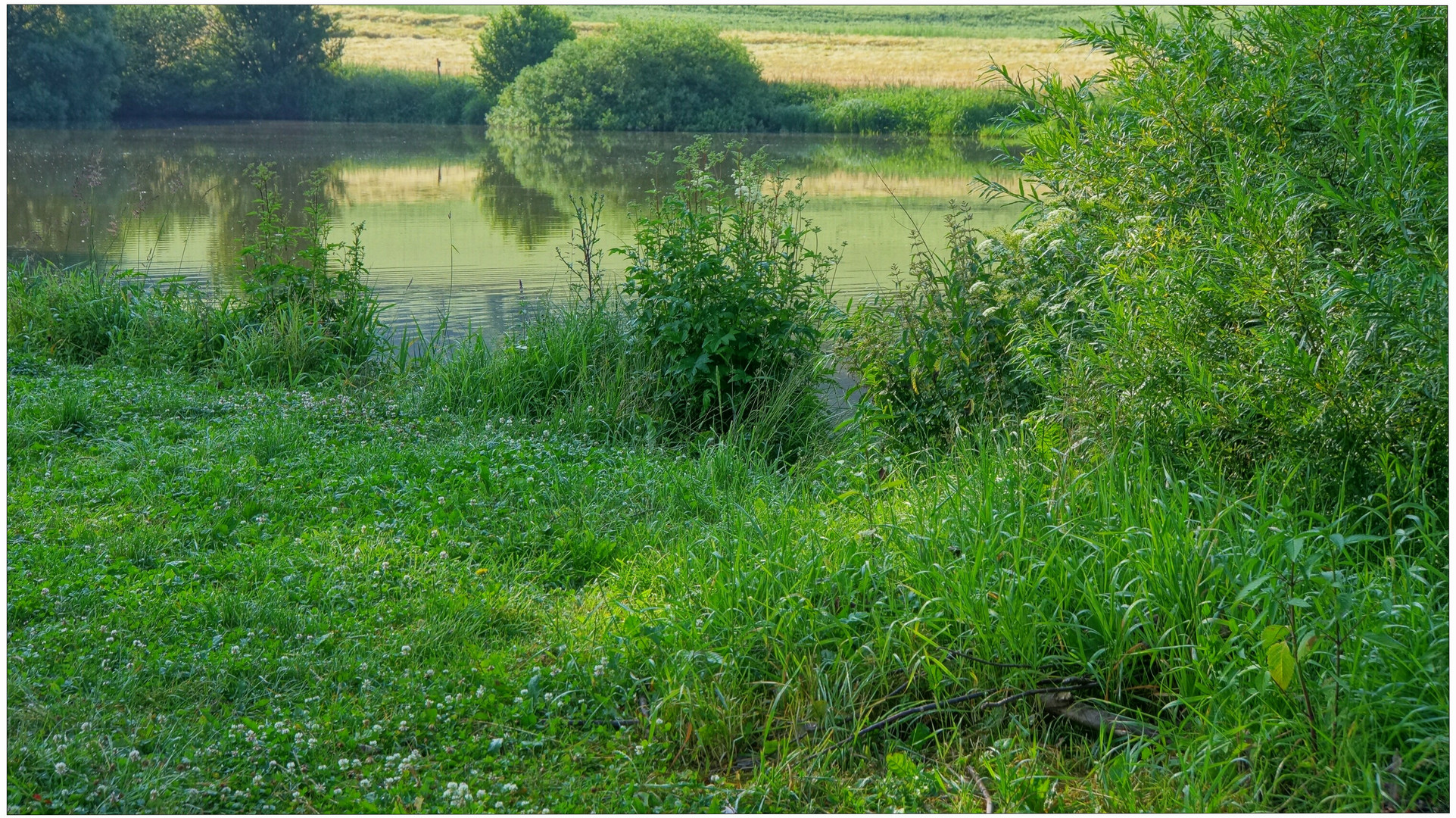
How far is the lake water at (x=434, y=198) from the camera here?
11.2 meters

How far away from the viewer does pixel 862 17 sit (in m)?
36.1

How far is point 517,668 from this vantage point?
127 inches

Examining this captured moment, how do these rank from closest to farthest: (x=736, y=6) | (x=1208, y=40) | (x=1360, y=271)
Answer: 1. (x=1360, y=271)
2. (x=1208, y=40)
3. (x=736, y=6)

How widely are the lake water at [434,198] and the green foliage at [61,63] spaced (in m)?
1.53

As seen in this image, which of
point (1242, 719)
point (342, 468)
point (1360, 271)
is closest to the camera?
point (1242, 719)

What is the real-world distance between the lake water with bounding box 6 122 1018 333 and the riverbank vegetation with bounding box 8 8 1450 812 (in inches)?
67.2

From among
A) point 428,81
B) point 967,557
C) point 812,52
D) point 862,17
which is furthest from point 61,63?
point 967,557

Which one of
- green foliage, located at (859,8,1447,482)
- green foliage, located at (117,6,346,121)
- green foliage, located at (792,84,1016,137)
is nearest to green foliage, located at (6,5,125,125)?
green foliage, located at (117,6,346,121)

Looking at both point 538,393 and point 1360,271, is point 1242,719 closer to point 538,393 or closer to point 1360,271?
point 1360,271

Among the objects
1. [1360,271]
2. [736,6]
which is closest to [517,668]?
[1360,271]

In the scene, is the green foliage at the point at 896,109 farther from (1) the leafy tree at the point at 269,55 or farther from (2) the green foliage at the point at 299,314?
(2) the green foliage at the point at 299,314

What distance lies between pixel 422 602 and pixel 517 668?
20.1 inches

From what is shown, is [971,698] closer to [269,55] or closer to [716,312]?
[716,312]

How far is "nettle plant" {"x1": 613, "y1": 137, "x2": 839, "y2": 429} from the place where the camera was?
5.91m
